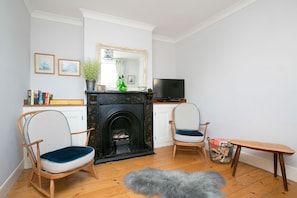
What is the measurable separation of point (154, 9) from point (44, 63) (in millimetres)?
2326

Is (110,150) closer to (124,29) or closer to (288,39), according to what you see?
(124,29)

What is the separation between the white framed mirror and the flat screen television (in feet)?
1.46

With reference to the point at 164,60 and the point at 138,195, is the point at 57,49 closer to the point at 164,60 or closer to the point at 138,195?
the point at 164,60

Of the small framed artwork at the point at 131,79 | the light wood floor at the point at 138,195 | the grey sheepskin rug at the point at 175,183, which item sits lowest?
the light wood floor at the point at 138,195

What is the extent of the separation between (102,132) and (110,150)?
1.33ft

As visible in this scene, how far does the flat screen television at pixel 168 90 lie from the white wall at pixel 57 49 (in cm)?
165

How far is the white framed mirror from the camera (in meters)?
2.90

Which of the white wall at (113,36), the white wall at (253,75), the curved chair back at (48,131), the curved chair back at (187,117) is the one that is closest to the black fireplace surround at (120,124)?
the curved chair back at (48,131)

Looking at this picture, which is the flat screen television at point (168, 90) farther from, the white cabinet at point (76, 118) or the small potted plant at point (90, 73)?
the white cabinet at point (76, 118)

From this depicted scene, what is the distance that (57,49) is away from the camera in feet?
9.66

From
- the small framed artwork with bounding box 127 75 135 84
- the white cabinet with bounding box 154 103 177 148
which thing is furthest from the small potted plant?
the white cabinet with bounding box 154 103 177 148

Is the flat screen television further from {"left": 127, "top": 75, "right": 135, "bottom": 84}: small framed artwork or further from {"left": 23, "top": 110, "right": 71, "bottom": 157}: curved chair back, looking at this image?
{"left": 23, "top": 110, "right": 71, "bottom": 157}: curved chair back

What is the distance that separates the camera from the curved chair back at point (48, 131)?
5.76 feet

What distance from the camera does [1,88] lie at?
1.61 m
